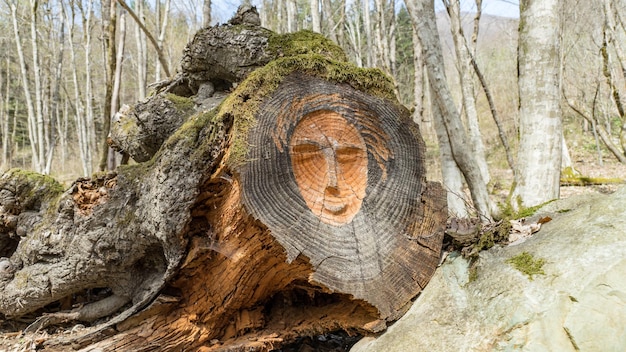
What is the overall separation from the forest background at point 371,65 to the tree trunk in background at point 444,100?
131 millimetres

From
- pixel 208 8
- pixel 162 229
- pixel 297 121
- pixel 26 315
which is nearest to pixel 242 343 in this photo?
pixel 162 229

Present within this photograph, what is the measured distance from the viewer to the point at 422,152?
2.18m

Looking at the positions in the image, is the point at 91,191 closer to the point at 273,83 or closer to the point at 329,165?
the point at 273,83

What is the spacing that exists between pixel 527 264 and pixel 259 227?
4.19ft

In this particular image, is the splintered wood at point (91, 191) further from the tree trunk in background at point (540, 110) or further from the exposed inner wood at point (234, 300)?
the tree trunk in background at point (540, 110)

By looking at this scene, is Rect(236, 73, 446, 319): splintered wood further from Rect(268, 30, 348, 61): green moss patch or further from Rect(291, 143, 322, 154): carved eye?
Rect(268, 30, 348, 61): green moss patch

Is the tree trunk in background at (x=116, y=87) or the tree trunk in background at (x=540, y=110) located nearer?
the tree trunk in background at (x=540, y=110)

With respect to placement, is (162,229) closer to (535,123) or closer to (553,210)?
(553,210)

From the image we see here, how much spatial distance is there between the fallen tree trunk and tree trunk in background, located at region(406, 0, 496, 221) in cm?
169

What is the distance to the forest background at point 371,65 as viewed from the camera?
5898 millimetres

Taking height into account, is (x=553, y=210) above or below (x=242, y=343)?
above

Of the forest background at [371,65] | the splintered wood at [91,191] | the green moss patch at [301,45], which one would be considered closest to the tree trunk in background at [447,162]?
the forest background at [371,65]

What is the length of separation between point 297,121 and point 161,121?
4.55 feet

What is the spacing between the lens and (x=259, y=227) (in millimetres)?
1798
